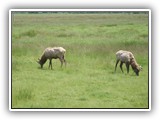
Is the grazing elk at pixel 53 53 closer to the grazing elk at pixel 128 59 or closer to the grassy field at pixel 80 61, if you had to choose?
the grassy field at pixel 80 61

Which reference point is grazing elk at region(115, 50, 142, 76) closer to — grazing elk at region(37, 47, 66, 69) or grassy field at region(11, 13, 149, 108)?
grassy field at region(11, 13, 149, 108)

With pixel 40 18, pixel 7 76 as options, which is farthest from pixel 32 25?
pixel 7 76

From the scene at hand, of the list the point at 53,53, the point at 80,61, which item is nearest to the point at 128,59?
the point at 80,61

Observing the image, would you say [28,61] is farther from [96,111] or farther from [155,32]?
[155,32]

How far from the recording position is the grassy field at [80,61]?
7.27 m

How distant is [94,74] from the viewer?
736cm

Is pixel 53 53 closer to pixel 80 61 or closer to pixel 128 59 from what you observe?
pixel 80 61

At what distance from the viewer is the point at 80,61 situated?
7.41m

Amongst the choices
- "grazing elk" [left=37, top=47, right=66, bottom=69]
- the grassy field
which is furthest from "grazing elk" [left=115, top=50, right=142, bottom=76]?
"grazing elk" [left=37, top=47, right=66, bottom=69]

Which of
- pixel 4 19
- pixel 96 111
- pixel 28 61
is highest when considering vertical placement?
pixel 4 19

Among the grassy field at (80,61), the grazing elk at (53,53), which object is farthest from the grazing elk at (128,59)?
the grazing elk at (53,53)

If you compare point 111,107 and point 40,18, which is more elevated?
point 40,18

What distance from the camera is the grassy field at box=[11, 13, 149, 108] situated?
286 inches

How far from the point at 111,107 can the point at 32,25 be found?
48.9 inches
